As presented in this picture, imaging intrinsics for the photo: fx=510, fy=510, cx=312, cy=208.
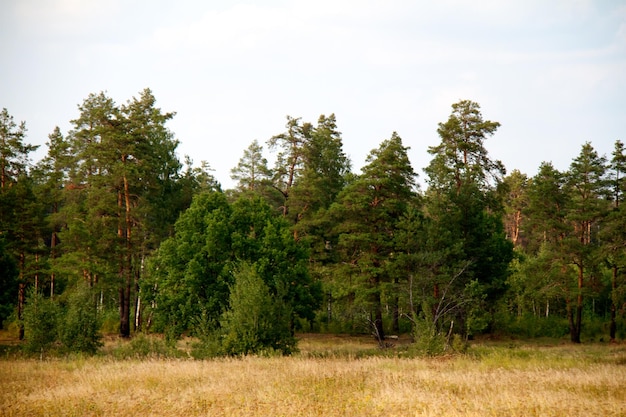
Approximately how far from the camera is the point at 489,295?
38.0 m

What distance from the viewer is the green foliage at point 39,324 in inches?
907

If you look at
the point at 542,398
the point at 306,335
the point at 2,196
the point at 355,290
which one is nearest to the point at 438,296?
the point at 355,290

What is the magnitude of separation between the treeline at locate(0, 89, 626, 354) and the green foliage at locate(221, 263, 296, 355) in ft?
0.20

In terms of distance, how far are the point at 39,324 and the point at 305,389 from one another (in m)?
15.8

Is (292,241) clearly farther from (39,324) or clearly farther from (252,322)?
(39,324)

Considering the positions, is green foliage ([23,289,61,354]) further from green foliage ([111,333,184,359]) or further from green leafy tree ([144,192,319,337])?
green leafy tree ([144,192,319,337])

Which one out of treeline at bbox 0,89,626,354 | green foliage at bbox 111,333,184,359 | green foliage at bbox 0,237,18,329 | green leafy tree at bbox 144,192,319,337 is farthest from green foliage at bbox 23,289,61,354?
green foliage at bbox 0,237,18,329

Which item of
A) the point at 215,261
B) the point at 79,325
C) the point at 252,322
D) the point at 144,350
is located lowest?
the point at 144,350

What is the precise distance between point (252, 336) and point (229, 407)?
32.4 ft

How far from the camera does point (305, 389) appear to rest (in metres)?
13.4

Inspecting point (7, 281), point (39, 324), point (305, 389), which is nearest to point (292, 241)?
point (39, 324)

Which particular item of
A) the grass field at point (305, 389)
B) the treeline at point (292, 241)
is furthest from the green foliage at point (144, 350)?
the grass field at point (305, 389)

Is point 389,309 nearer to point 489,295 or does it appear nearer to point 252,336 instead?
point 489,295

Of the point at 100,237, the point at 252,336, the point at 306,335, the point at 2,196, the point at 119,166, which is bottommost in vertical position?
the point at 306,335
